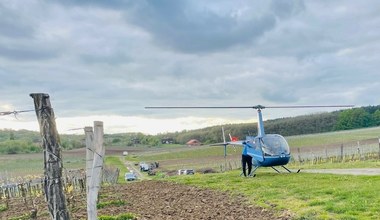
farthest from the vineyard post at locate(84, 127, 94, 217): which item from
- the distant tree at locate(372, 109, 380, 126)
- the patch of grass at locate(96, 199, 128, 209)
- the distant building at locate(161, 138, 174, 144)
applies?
the distant building at locate(161, 138, 174, 144)

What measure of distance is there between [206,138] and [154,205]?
71.4 metres

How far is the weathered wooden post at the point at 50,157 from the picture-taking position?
6473 millimetres

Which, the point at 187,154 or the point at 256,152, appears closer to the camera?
the point at 256,152

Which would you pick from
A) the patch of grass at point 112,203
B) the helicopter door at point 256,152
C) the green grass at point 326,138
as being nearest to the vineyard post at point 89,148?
the patch of grass at point 112,203

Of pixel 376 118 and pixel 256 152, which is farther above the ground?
pixel 376 118

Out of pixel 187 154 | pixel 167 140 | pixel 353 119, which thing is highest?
pixel 353 119

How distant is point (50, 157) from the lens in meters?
6.50

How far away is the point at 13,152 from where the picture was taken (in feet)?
240

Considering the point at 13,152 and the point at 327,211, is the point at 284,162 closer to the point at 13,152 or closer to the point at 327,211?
the point at 327,211

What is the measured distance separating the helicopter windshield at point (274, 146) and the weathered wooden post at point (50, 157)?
16.8 meters

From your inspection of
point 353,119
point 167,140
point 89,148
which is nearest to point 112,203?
point 89,148

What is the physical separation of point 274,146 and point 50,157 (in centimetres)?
1718

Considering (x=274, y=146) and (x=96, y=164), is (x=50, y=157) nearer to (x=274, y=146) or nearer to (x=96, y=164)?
(x=96, y=164)

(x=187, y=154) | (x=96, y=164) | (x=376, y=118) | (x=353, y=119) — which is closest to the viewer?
(x=96, y=164)
